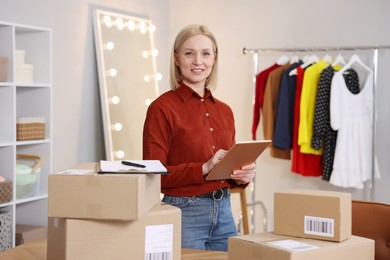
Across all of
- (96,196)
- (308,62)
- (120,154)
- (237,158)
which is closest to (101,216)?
(96,196)

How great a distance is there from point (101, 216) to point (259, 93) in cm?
330

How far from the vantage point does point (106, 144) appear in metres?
4.17

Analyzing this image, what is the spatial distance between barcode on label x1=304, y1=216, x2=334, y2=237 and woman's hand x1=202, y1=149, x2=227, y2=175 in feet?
1.61

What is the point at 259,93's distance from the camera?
4.63 metres

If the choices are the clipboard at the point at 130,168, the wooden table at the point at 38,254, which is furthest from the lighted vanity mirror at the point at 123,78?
the clipboard at the point at 130,168

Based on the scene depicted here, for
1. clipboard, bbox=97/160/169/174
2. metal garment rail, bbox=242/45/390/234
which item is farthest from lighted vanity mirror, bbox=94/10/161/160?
clipboard, bbox=97/160/169/174

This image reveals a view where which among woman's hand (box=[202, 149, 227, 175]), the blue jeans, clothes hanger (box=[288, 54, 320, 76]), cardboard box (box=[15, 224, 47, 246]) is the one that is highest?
clothes hanger (box=[288, 54, 320, 76])

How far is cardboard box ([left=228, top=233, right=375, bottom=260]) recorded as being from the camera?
1.46 meters

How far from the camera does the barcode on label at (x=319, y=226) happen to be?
1575mm

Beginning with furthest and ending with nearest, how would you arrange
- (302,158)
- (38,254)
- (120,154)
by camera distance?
(302,158)
(120,154)
(38,254)

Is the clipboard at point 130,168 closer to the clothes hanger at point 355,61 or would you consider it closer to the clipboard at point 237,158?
the clipboard at point 237,158

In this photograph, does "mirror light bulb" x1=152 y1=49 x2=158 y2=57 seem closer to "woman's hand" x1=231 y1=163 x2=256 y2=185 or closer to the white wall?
the white wall

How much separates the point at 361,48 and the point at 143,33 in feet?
5.10

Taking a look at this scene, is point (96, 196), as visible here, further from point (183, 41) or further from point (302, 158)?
point (302, 158)
